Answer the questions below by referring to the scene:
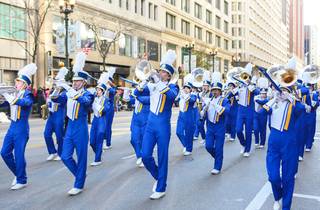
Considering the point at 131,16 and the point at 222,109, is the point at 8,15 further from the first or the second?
the point at 222,109

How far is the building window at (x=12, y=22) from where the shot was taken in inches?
1105

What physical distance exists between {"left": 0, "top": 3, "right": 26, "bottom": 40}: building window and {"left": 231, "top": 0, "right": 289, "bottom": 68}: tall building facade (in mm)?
57268

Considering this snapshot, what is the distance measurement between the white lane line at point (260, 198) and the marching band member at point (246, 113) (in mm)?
3545

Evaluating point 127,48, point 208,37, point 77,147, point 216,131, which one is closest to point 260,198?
point 216,131

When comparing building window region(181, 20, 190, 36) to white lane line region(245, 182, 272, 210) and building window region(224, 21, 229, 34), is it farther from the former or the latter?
white lane line region(245, 182, 272, 210)

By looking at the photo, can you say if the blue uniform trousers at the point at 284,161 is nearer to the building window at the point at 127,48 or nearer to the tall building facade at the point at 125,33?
the tall building facade at the point at 125,33

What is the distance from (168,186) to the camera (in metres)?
7.82

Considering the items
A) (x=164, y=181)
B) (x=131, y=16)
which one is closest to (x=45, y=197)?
(x=164, y=181)

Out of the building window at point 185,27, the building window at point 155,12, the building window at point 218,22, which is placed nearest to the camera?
the building window at point 155,12

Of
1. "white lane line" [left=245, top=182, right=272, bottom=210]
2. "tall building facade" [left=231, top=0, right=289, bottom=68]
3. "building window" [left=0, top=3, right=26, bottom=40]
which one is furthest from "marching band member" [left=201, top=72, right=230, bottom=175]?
"tall building facade" [left=231, top=0, right=289, bottom=68]

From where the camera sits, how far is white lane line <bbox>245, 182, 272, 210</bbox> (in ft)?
21.6

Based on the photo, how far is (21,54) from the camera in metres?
29.9

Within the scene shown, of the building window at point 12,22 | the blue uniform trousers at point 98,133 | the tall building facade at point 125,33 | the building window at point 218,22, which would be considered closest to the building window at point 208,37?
the tall building facade at point 125,33

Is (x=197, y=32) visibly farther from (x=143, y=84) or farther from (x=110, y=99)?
(x=143, y=84)
